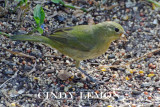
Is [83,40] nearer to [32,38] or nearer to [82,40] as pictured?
[82,40]

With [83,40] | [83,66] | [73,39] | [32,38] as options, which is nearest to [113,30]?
[83,40]

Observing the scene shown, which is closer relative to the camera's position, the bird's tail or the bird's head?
the bird's tail

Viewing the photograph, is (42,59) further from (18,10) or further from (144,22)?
(144,22)

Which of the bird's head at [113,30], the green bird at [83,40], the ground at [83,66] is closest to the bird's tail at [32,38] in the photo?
the green bird at [83,40]

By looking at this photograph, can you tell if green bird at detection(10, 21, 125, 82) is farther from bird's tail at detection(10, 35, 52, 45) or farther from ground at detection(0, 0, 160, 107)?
ground at detection(0, 0, 160, 107)

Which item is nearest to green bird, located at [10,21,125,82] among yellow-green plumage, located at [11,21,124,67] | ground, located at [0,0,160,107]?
yellow-green plumage, located at [11,21,124,67]

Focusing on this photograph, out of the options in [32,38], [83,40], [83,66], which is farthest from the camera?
[83,66]

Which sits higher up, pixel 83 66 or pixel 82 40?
pixel 82 40

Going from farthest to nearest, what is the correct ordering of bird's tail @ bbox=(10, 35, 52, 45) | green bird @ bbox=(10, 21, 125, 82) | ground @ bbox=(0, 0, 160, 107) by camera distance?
green bird @ bbox=(10, 21, 125, 82), bird's tail @ bbox=(10, 35, 52, 45), ground @ bbox=(0, 0, 160, 107)

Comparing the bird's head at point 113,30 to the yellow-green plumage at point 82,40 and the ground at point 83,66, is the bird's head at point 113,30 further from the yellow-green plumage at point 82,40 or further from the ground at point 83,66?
the ground at point 83,66
